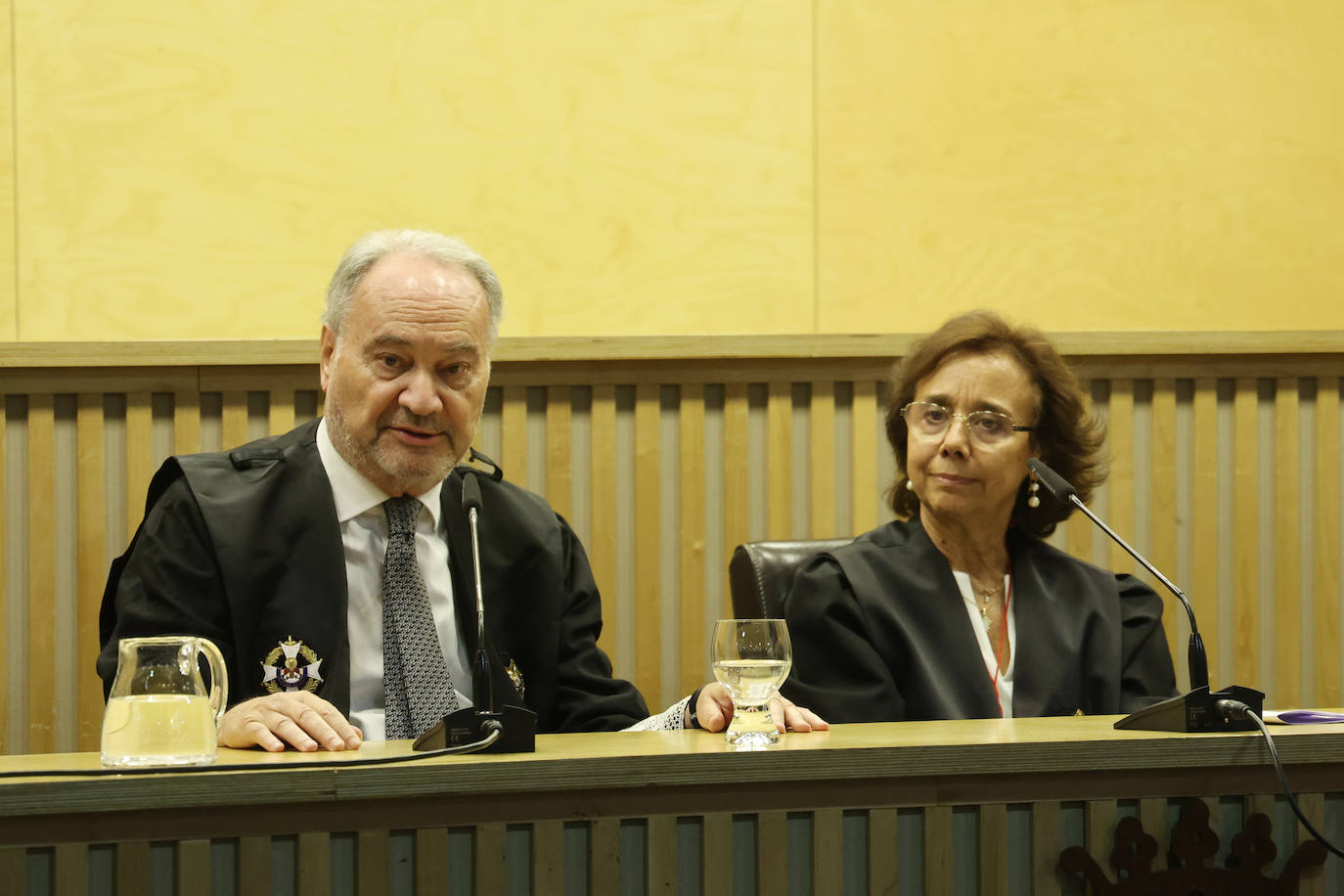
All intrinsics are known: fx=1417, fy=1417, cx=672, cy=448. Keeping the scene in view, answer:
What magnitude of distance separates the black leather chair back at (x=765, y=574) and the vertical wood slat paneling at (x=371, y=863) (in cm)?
117

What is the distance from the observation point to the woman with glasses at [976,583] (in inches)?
89.7

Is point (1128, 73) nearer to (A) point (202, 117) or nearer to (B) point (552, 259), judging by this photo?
(B) point (552, 259)

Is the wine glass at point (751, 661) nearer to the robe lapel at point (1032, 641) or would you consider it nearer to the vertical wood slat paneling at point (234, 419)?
the robe lapel at point (1032, 641)

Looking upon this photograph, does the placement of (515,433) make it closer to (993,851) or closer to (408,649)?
(408,649)

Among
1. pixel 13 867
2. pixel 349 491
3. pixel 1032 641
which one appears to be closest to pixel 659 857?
pixel 13 867

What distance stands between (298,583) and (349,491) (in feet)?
0.56

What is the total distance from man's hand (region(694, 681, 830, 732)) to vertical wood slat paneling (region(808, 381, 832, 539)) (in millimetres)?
1512

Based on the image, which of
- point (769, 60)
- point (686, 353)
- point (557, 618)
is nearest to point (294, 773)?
point (557, 618)

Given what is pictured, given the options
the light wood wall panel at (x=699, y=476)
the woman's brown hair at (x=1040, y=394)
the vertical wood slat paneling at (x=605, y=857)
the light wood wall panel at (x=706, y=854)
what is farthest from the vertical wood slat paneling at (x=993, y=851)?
the light wood wall panel at (x=699, y=476)

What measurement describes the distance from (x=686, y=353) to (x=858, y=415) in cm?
43

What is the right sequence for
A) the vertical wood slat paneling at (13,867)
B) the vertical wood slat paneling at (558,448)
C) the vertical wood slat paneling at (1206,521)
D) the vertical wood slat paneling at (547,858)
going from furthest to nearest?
the vertical wood slat paneling at (1206,521), the vertical wood slat paneling at (558,448), the vertical wood slat paneling at (547,858), the vertical wood slat paneling at (13,867)

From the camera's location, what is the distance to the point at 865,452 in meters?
3.25

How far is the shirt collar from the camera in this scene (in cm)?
218

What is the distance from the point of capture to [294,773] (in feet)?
4.33
